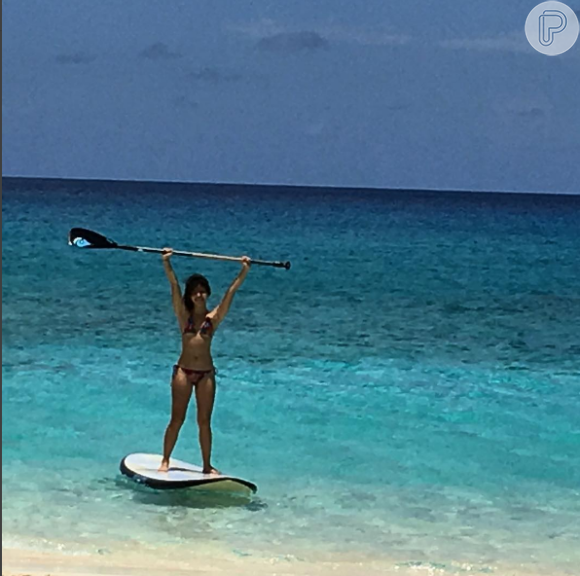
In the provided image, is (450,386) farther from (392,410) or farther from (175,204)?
(175,204)

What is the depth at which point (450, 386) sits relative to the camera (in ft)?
40.6

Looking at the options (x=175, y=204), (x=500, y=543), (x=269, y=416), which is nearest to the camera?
(x=500, y=543)

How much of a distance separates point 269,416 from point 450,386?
2.90 m

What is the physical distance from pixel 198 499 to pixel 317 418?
3.21 meters

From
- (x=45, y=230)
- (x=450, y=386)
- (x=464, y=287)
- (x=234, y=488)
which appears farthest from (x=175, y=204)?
(x=234, y=488)

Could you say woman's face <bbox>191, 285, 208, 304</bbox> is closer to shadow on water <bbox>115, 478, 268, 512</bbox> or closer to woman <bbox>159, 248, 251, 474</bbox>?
woman <bbox>159, 248, 251, 474</bbox>

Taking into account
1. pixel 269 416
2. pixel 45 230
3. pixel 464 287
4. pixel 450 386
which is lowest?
pixel 269 416

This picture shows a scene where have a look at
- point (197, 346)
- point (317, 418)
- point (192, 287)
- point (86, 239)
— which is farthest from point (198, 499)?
point (317, 418)

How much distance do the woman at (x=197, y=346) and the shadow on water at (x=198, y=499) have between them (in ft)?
0.52

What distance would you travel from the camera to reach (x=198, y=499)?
23.4 feet

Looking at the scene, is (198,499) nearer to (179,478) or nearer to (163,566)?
(179,478)

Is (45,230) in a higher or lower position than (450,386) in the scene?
higher

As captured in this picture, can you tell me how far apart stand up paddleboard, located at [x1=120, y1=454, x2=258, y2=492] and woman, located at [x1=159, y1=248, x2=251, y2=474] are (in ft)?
0.28

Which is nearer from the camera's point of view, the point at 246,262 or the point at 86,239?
the point at 246,262
